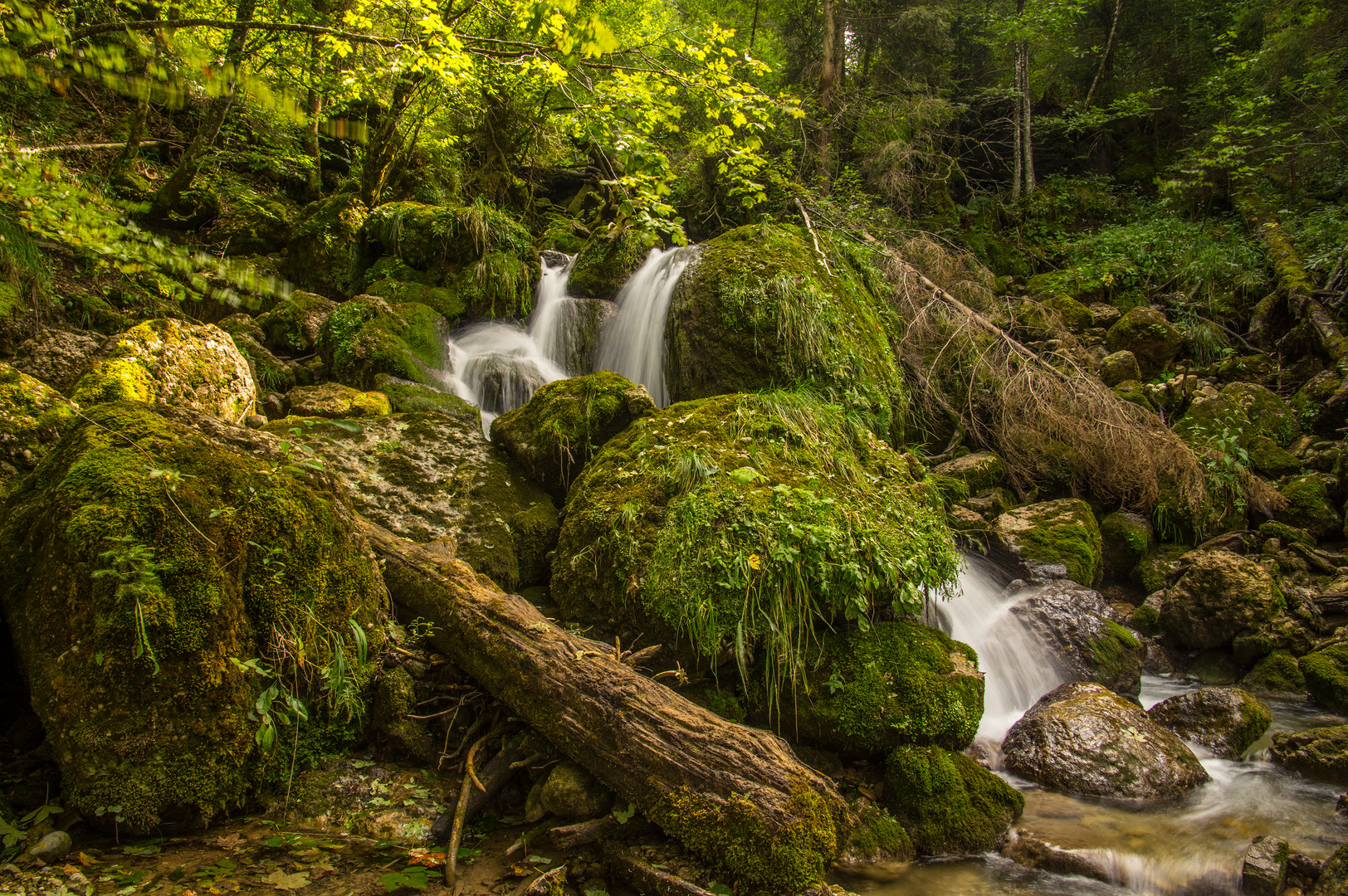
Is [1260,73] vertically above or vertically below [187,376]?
above

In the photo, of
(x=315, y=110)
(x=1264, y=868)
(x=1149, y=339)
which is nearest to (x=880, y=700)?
(x=1264, y=868)

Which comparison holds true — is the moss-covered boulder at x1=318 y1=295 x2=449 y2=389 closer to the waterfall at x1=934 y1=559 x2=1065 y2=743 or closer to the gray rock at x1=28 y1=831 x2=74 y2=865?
the gray rock at x1=28 y1=831 x2=74 y2=865

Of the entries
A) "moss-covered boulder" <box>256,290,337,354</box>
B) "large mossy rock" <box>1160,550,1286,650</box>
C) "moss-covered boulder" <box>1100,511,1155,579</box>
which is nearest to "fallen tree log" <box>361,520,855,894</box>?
"large mossy rock" <box>1160,550,1286,650</box>

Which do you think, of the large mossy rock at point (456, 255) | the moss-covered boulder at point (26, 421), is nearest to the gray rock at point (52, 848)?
the moss-covered boulder at point (26, 421)

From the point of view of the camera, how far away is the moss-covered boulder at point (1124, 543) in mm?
7367

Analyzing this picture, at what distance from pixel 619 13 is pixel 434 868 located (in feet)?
58.9

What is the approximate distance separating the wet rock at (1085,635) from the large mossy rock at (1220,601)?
60 centimetres

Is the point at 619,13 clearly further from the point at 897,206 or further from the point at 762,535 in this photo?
the point at 762,535

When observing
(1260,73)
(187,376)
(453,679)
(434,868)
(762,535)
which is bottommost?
(434,868)

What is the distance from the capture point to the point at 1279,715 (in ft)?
17.3

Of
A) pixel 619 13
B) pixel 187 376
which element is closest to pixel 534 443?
pixel 187 376

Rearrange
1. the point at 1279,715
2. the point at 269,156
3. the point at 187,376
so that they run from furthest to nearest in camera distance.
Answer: the point at 269,156 < the point at 1279,715 < the point at 187,376

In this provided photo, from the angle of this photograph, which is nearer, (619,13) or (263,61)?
(263,61)

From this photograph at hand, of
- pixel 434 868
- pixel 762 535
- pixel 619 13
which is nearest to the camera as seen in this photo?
pixel 434 868
